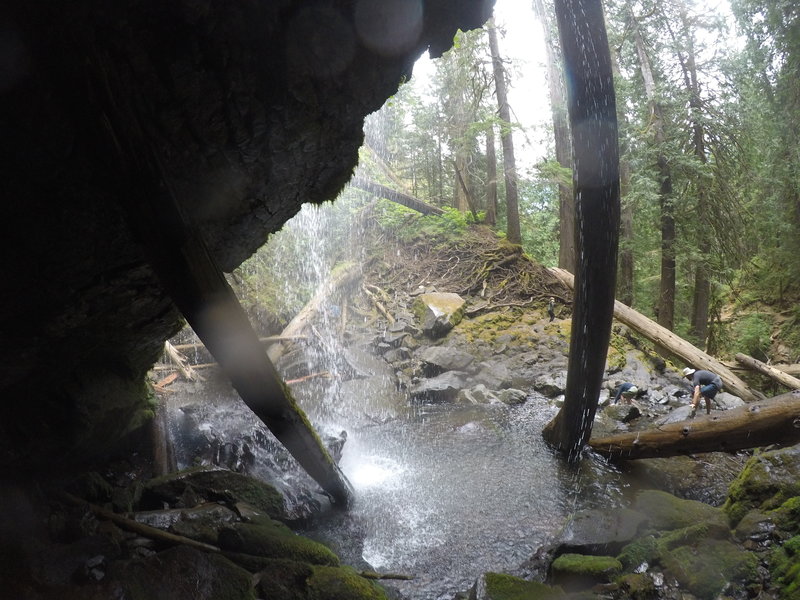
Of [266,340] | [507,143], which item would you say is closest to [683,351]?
[507,143]

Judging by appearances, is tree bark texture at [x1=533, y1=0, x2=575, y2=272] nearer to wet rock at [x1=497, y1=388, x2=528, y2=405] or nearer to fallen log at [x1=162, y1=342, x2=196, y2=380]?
wet rock at [x1=497, y1=388, x2=528, y2=405]

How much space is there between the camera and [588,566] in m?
4.17

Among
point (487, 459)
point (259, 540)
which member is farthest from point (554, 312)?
point (259, 540)

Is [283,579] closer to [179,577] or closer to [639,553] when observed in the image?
[179,577]

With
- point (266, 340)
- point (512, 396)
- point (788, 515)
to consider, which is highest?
point (788, 515)

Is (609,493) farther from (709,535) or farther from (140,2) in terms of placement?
(140,2)

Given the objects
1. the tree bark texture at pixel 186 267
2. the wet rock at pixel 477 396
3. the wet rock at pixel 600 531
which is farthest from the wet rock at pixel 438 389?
the tree bark texture at pixel 186 267

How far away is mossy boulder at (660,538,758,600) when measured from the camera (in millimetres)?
3727

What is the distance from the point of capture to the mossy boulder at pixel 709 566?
147 inches

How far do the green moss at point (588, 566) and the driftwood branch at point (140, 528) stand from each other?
321 cm

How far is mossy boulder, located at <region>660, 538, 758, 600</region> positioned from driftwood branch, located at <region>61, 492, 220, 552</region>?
410 cm

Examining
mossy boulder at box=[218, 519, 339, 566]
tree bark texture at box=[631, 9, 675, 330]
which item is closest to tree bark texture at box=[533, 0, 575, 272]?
tree bark texture at box=[631, 9, 675, 330]

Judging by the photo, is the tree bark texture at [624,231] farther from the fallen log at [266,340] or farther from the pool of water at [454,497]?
the fallen log at [266,340]

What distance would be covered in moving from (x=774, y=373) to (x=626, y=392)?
3.43 meters
